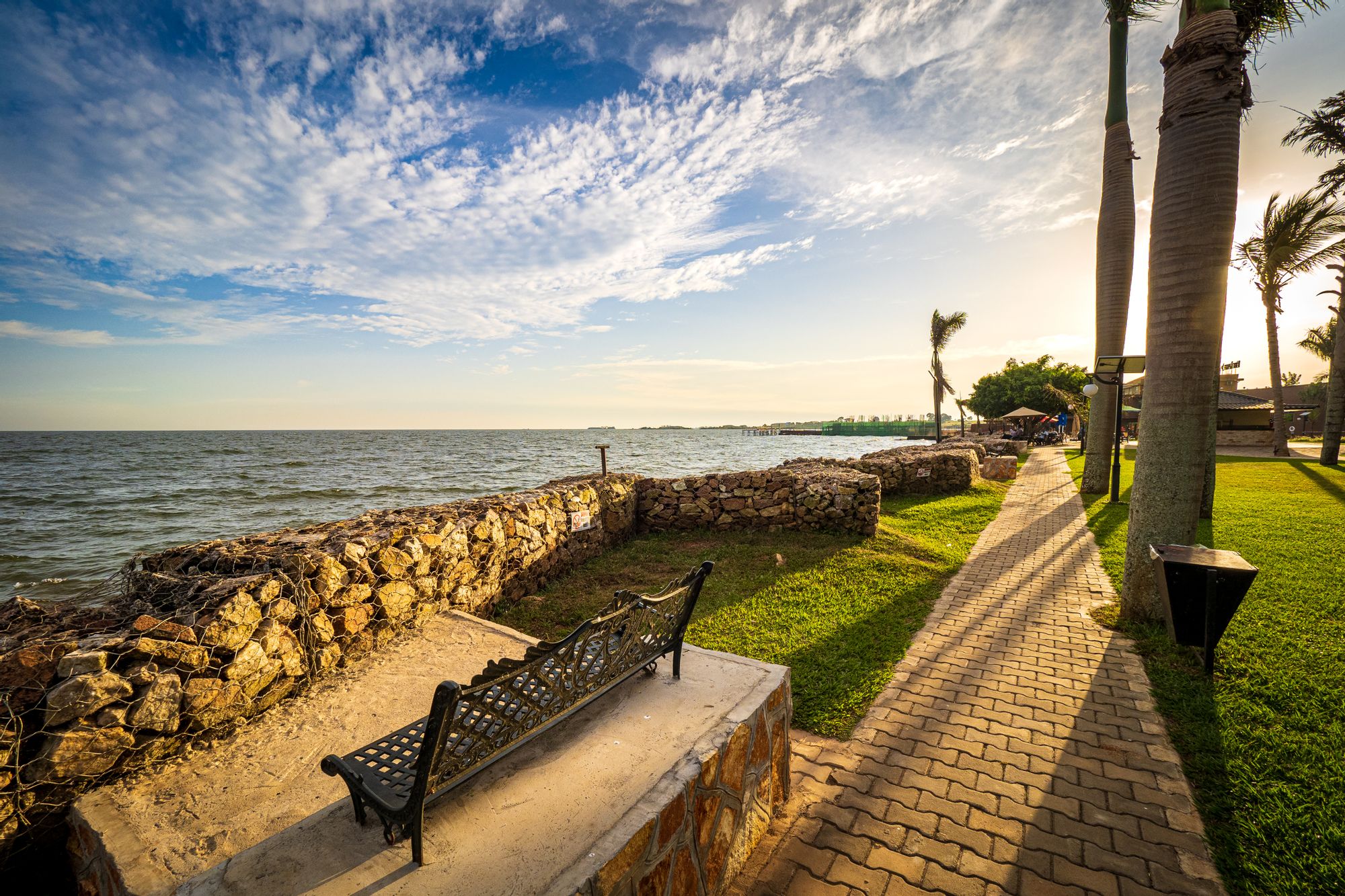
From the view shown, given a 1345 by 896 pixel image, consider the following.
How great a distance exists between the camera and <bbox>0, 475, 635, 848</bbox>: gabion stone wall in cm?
253

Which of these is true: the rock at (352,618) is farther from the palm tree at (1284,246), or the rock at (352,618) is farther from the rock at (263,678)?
the palm tree at (1284,246)

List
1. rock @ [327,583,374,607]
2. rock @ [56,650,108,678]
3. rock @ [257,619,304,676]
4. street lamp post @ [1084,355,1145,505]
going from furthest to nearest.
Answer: street lamp post @ [1084,355,1145,505] < rock @ [327,583,374,607] < rock @ [257,619,304,676] < rock @ [56,650,108,678]

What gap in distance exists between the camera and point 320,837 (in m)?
2.04

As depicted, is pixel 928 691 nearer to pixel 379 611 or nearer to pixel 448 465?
pixel 379 611

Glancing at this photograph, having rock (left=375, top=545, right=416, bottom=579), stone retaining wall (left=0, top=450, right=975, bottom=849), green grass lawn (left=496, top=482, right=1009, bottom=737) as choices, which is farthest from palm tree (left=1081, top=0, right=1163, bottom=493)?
rock (left=375, top=545, right=416, bottom=579)

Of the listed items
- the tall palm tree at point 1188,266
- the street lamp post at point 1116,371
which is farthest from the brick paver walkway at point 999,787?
the street lamp post at point 1116,371

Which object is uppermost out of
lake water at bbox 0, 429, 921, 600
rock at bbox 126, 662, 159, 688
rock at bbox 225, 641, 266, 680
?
rock at bbox 126, 662, 159, 688

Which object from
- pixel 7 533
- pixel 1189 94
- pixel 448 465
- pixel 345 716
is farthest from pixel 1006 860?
pixel 448 465

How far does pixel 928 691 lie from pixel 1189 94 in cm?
596

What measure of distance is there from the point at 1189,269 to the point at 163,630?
8.35 m

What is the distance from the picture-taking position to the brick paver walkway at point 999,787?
241 centimetres

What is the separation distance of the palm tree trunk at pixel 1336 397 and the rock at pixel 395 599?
22771mm

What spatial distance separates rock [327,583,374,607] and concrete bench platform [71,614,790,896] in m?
0.87

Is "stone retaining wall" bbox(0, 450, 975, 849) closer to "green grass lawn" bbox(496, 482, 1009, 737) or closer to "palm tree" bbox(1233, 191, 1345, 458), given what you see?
"green grass lawn" bbox(496, 482, 1009, 737)
